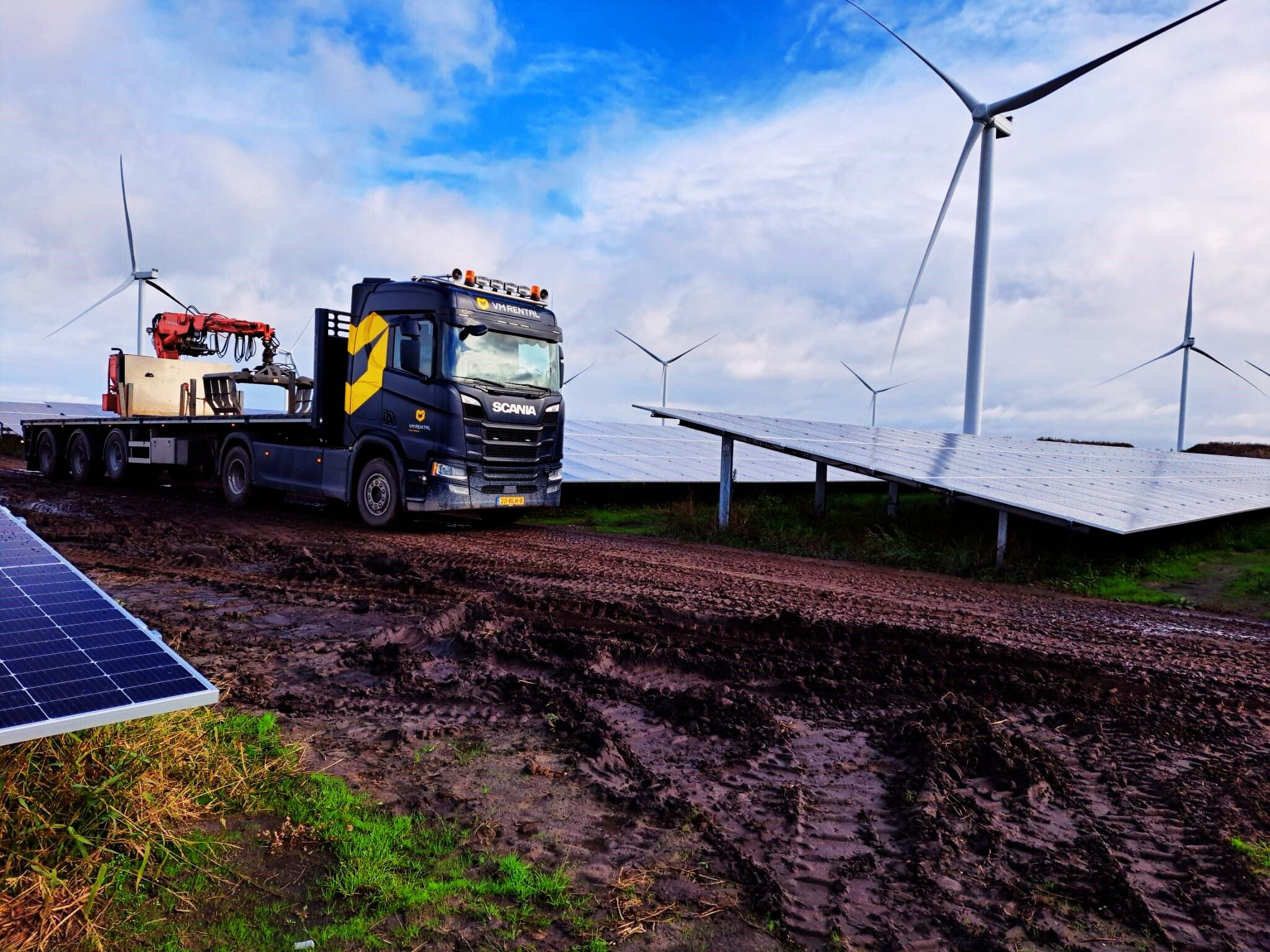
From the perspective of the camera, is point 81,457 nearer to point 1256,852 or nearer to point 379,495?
point 379,495

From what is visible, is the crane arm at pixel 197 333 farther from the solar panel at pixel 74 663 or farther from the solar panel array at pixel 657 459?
the solar panel at pixel 74 663

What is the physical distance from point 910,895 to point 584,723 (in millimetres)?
2350

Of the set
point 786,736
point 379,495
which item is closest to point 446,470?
point 379,495

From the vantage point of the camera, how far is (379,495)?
49.1ft

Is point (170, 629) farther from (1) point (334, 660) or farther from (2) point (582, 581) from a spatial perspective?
(2) point (582, 581)

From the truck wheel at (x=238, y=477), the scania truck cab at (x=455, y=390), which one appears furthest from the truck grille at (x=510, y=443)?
the truck wheel at (x=238, y=477)

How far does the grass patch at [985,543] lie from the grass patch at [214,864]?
11.1 metres

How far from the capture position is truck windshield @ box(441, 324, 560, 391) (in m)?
13.7

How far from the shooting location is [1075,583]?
494 inches

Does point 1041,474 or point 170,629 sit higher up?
point 1041,474

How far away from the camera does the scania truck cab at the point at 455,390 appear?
45.2 ft

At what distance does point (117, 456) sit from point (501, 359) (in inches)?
501

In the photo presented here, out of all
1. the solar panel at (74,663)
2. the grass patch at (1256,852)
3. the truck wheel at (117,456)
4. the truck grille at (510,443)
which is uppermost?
the truck grille at (510,443)

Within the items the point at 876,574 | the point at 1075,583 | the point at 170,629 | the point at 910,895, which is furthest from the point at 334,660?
the point at 1075,583
